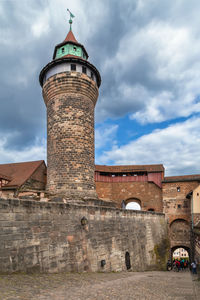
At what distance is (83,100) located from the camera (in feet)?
48.3

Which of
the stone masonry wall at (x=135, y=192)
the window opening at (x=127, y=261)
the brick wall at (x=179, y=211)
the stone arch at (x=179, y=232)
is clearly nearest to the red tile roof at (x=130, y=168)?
the stone masonry wall at (x=135, y=192)

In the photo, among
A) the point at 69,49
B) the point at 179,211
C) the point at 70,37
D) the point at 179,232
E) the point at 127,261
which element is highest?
the point at 70,37

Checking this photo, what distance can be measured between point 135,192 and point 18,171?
484 inches

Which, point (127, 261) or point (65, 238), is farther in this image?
point (127, 261)

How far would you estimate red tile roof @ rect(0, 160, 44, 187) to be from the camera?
16.1m

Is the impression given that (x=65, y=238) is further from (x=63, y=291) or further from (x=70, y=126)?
(x=70, y=126)

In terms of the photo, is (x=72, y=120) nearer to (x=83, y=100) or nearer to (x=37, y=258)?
(x=83, y=100)

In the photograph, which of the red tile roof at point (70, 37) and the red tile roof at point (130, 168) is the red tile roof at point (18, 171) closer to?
the red tile roof at point (130, 168)

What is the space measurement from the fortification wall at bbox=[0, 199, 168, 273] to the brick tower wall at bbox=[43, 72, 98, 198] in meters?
3.03

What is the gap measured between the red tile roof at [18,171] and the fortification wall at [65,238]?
295 inches

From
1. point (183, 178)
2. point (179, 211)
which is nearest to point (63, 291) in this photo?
point (179, 211)

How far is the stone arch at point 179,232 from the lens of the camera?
22328 mm

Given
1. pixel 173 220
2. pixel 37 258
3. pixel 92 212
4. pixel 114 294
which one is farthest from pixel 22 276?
pixel 173 220

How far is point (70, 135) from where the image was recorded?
14.0 metres
